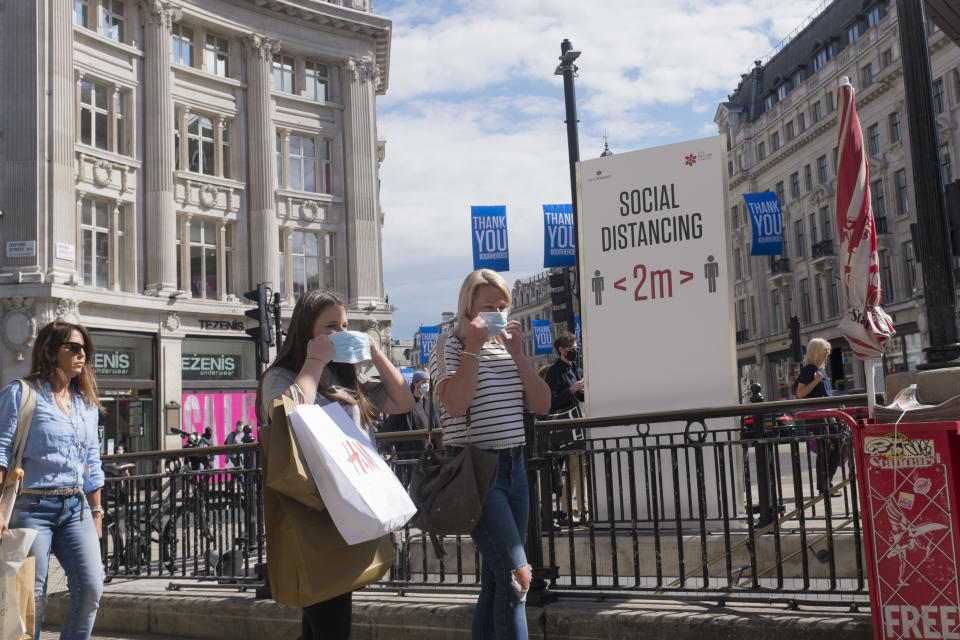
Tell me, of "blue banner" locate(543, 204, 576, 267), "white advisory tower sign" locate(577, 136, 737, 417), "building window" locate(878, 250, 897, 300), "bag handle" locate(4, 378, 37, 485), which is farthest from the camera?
"building window" locate(878, 250, 897, 300)

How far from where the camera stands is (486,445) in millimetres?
4184

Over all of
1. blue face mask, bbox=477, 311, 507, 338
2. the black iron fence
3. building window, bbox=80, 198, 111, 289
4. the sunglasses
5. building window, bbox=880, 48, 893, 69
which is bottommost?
the black iron fence

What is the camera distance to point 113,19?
3081cm

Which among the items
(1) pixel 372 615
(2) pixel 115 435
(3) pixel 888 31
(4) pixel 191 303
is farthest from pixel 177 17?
(3) pixel 888 31

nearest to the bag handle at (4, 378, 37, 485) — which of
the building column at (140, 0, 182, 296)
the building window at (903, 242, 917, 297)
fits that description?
the building column at (140, 0, 182, 296)

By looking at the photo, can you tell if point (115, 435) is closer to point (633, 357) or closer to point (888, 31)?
point (633, 357)

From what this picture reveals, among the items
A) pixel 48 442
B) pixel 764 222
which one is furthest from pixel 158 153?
pixel 48 442

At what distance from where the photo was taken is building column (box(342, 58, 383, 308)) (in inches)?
1423

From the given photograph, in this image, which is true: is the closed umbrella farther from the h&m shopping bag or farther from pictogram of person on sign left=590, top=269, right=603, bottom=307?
pictogram of person on sign left=590, top=269, right=603, bottom=307

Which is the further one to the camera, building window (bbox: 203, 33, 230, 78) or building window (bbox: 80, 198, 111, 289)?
building window (bbox: 203, 33, 230, 78)

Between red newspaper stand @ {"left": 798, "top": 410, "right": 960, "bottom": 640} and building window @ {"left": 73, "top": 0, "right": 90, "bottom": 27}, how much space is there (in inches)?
1206

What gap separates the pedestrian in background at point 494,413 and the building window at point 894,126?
161 feet

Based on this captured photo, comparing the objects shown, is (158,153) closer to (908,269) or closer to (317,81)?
(317,81)

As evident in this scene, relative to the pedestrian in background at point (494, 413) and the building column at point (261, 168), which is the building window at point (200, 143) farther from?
the pedestrian in background at point (494, 413)
